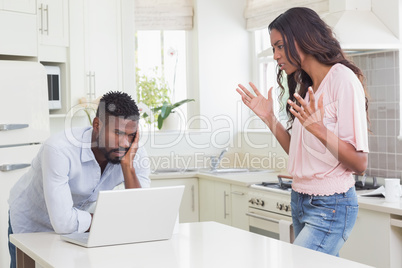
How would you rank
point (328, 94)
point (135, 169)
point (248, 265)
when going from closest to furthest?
1. point (248, 265)
2. point (328, 94)
3. point (135, 169)

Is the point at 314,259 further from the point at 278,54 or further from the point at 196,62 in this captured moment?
the point at 196,62

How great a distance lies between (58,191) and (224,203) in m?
2.51

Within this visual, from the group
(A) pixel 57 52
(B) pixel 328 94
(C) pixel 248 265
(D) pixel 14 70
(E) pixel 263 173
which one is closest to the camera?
(C) pixel 248 265

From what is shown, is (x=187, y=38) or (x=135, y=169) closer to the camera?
(x=135, y=169)

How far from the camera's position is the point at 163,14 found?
5438mm

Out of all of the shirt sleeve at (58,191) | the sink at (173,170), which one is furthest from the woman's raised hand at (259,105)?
the sink at (173,170)

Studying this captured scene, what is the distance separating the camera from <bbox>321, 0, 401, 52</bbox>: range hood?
364cm

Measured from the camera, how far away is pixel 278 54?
7.74 feet

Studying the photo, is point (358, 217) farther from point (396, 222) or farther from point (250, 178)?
point (250, 178)

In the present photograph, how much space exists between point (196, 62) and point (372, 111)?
1919 mm

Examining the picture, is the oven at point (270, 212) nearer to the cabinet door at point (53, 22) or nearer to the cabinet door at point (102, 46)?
the cabinet door at point (102, 46)

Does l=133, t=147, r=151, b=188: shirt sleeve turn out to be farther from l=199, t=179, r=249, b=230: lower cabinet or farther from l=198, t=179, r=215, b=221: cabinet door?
l=198, t=179, r=215, b=221: cabinet door

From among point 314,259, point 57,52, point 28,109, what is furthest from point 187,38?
point 314,259

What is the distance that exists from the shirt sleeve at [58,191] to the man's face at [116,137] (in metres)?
0.18
